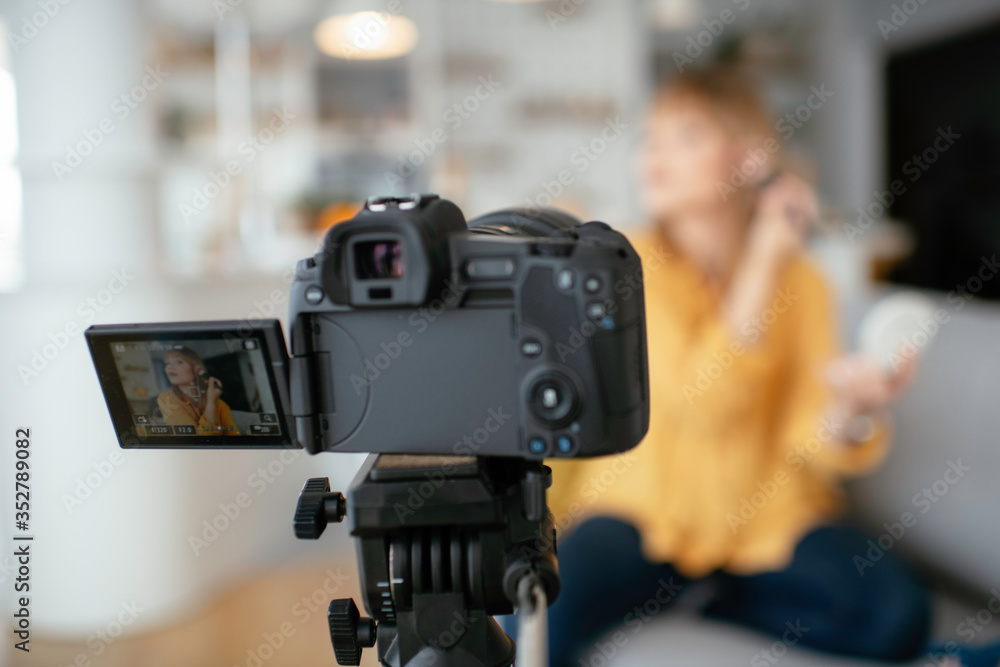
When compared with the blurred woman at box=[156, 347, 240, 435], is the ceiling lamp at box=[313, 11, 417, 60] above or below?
above

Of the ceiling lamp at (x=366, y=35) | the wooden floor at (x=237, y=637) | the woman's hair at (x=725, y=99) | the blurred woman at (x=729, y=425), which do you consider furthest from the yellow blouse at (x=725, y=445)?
the ceiling lamp at (x=366, y=35)

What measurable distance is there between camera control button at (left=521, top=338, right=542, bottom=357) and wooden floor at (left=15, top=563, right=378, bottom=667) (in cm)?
92

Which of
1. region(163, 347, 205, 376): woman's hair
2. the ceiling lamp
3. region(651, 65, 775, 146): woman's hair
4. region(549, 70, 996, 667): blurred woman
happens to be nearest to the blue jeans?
region(549, 70, 996, 667): blurred woman

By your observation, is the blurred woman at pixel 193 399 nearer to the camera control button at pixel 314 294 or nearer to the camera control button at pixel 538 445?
the camera control button at pixel 314 294

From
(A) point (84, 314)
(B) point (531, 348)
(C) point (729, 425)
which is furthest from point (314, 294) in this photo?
(A) point (84, 314)

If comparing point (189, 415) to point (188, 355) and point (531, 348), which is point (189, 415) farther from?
point (531, 348)

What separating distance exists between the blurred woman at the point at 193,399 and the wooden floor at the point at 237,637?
80cm

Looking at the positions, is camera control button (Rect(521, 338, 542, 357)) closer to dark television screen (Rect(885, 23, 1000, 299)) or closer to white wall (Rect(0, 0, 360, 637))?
white wall (Rect(0, 0, 360, 637))

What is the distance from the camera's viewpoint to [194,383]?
57cm

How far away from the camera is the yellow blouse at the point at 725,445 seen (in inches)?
53.0

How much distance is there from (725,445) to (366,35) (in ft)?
8.76

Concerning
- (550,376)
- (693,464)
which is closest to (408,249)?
(550,376)

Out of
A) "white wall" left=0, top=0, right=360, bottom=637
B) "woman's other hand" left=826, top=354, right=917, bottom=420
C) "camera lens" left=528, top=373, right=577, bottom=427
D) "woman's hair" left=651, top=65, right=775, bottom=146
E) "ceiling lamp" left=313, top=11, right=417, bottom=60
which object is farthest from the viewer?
"ceiling lamp" left=313, top=11, right=417, bottom=60

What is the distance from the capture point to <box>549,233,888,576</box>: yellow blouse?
4.42 feet
